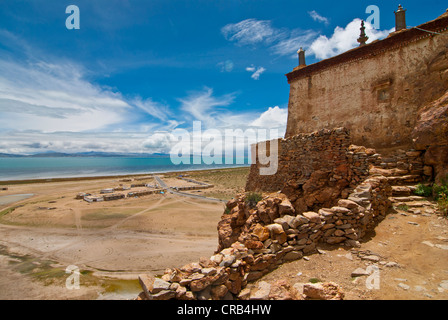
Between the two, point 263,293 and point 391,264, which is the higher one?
point 391,264

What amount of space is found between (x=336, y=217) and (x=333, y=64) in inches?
531

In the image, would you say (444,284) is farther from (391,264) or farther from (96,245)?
(96,245)

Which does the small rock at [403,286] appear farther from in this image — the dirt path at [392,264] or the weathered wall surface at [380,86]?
the weathered wall surface at [380,86]

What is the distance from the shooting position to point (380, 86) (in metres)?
12.3

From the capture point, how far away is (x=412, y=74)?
441 inches

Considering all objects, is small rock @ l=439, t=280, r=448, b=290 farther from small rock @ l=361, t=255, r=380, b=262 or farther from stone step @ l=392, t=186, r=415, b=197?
stone step @ l=392, t=186, r=415, b=197

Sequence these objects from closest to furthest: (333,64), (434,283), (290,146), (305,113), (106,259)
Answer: (434,283)
(290,146)
(106,259)
(333,64)
(305,113)

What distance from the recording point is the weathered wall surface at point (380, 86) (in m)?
10.5

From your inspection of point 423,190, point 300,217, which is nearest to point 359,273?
point 300,217

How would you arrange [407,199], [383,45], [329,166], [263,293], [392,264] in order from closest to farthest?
[263,293] → [392,264] → [407,199] → [329,166] → [383,45]

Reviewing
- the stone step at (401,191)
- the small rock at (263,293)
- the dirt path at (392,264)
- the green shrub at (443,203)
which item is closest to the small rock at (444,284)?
the dirt path at (392,264)

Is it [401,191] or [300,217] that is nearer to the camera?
[300,217]
